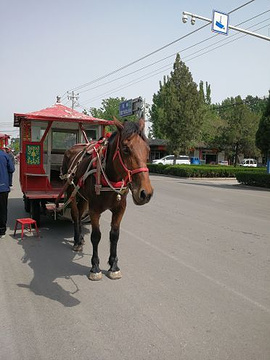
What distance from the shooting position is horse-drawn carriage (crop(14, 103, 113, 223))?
7098 mm

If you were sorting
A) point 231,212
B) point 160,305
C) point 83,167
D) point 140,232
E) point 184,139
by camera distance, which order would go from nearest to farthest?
1. point 160,305
2. point 83,167
3. point 140,232
4. point 231,212
5. point 184,139

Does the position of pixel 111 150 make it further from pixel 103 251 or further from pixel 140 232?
pixel 140 232

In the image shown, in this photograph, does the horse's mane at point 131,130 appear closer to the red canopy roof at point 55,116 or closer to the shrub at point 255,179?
the red canopy roof at point 55,116

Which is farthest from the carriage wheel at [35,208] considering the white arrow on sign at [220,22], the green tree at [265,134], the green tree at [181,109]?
the green tree at [181,109]

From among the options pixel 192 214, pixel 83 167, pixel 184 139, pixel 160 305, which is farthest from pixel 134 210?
pixel 184 139

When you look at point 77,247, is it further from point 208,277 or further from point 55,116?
point 55,116

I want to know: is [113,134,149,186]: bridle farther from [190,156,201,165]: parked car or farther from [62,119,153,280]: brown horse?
[190,156,201,165]: parked car

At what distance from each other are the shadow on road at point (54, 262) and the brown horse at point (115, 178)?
17.2 inches

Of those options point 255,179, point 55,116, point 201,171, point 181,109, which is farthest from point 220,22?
point 181,109

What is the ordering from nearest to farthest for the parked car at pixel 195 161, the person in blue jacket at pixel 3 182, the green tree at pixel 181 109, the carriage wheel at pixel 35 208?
the person in blue jacket at pixel 3 182, the carriage wheel at pixel 35 208, the green tree at pixel 181 109, the parked car at pixel 195 161

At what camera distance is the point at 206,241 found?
666 cm

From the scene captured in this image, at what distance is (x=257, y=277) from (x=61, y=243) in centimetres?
360

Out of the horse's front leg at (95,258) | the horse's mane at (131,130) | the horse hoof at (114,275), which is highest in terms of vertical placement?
the horse's mane at (131,130)

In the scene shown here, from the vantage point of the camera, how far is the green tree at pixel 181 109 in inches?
1300
